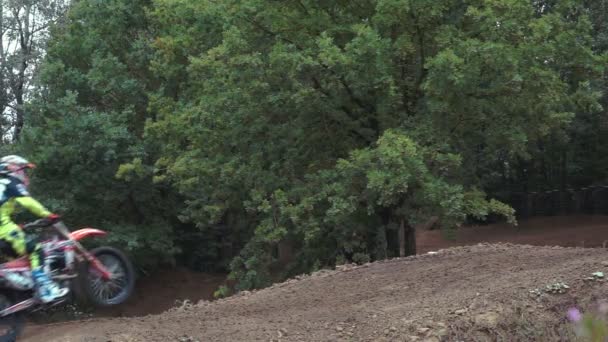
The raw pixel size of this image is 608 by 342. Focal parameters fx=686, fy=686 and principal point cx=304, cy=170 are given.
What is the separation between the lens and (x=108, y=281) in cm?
775

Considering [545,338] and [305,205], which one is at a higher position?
[305,205]

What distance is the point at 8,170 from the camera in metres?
7.12

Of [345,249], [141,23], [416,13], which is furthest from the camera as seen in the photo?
[141,23]

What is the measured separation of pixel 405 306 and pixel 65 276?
3609 mm

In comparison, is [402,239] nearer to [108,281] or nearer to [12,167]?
[108,281]

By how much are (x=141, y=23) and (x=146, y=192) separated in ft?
19.4

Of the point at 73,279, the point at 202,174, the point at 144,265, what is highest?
the point at 202,174

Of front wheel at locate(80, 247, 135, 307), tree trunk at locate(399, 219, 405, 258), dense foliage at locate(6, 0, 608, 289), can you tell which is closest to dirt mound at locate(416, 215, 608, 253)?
tree trunk at locate(399, 219, 405, 258)

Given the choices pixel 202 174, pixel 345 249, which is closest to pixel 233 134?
pixel 202 174

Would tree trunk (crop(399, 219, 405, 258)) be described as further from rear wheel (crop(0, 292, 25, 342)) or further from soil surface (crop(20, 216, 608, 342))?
rear wheel (crop(0, 292, 25, 342))

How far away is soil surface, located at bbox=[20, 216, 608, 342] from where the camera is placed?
21.4ft

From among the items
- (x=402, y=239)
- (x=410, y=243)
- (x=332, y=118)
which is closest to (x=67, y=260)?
(x=332, y=118)

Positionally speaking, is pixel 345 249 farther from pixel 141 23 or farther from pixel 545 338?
pixel 141 23

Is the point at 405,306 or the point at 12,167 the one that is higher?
the point at 12,167
